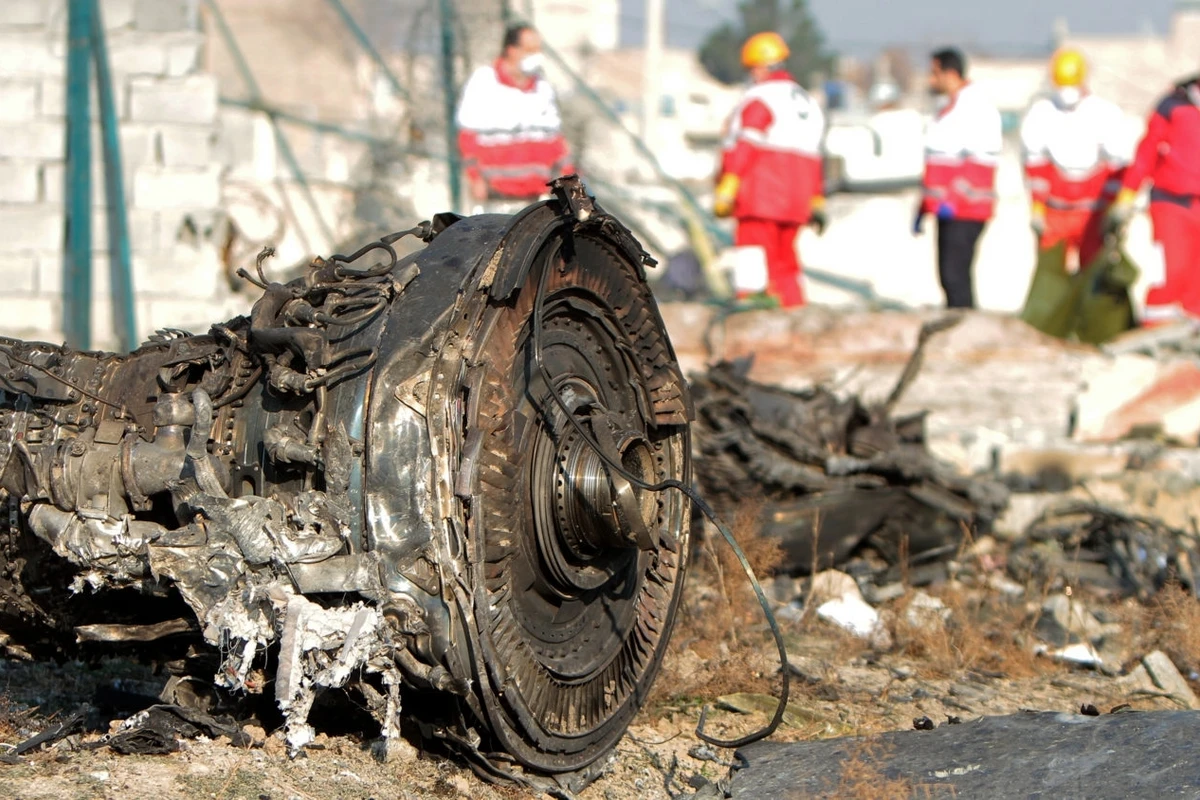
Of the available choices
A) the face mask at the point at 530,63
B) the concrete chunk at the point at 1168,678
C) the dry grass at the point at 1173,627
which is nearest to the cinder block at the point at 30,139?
the face mask at the point at 530,63

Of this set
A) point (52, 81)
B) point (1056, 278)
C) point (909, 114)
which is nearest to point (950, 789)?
point (1056, 278)

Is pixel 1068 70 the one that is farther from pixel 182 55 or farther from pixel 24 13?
pixel 24 13

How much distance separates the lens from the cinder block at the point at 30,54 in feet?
32.8

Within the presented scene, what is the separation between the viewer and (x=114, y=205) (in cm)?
1015

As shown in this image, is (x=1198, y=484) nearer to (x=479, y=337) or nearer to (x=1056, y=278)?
→ (x=1056, y=278)

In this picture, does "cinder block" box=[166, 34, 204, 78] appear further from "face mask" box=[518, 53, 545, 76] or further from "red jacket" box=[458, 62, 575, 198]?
"face mask" box=[518, 53, 545, 76]

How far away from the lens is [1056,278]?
10.7 meters

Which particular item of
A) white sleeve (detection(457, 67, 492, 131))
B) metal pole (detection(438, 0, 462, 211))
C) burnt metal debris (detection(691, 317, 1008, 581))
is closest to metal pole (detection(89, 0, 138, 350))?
white sleeve (detection(457, 67, 492, 131))

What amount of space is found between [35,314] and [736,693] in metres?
7.11

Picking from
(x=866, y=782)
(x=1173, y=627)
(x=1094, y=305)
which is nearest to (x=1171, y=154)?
(x=1094, y=305)

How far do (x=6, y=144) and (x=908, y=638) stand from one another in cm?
745

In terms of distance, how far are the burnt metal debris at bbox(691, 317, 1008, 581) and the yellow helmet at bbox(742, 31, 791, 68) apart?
410 centimetres

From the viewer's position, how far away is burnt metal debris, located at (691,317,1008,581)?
6711 millimetres

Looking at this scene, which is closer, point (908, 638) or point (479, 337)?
point (479, 337)
